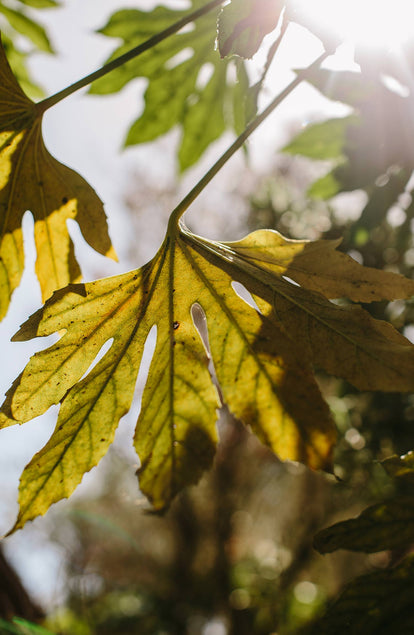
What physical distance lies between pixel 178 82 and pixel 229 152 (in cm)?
71

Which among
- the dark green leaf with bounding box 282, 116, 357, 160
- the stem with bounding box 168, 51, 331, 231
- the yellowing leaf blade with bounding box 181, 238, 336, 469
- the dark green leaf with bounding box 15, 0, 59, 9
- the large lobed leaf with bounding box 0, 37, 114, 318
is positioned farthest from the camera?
the dark green leaf with bounding box 282, 116, 357, 160

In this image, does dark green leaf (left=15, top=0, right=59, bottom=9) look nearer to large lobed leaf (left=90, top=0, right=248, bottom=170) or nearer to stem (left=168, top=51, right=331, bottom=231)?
large lobed leaf (left=90, top=0, right=248, bottom=170)

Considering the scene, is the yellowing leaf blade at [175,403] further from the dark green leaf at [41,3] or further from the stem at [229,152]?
the dark green leaf at [41,3]

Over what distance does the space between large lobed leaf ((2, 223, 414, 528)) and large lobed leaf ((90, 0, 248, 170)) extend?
77cm

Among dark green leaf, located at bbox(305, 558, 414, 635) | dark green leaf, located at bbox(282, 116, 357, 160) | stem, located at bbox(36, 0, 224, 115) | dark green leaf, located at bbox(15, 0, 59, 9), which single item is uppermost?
dark green leaf, located at bbox(15, 0, 59, 9)

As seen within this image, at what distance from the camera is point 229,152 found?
851 millimetres

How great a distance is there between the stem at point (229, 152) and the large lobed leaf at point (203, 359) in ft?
0.27

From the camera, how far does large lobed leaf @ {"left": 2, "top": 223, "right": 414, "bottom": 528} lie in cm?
66

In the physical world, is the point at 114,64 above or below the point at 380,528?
above

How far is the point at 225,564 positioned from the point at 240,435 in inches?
73.3

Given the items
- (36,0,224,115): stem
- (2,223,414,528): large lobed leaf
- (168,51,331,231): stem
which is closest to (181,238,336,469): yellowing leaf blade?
(2,223,414,528): large lobed leaf

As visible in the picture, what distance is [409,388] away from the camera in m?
0.59

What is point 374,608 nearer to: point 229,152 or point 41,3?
point 229,152

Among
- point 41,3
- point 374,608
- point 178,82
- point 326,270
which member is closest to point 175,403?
point 326,270
